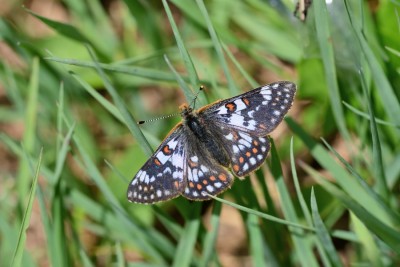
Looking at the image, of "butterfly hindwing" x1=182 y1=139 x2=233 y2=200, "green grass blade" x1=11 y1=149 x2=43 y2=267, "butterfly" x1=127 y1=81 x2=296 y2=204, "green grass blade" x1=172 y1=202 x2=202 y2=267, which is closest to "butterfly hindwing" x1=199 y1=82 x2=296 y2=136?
"butterfly" x1=127 y1=81 x2=296 y2=204

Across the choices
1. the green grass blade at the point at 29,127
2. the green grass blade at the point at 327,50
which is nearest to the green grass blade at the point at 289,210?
the green grass blade at the point at 327,50

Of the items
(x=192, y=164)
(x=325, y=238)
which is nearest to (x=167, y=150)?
(x=192, y=164)

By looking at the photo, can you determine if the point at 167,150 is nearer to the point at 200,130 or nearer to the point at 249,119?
the point at 200,130

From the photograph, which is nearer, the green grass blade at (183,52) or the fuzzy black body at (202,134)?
the green grass blade at (183,52)

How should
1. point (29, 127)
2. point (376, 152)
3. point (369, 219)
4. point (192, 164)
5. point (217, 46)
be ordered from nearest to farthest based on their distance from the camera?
point (369, 219) < point (376, 152) < point (217, 46) < point (192, 164) < point (29, 127)

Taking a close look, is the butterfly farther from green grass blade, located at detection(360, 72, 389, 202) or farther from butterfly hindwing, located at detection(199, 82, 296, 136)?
green grass blade, located at detection(360, 72, 389, 202)

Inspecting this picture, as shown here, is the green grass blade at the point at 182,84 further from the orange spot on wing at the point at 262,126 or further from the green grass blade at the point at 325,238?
the green grass blade at the point at 325,238

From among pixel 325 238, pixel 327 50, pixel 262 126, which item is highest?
pixel 327 50
